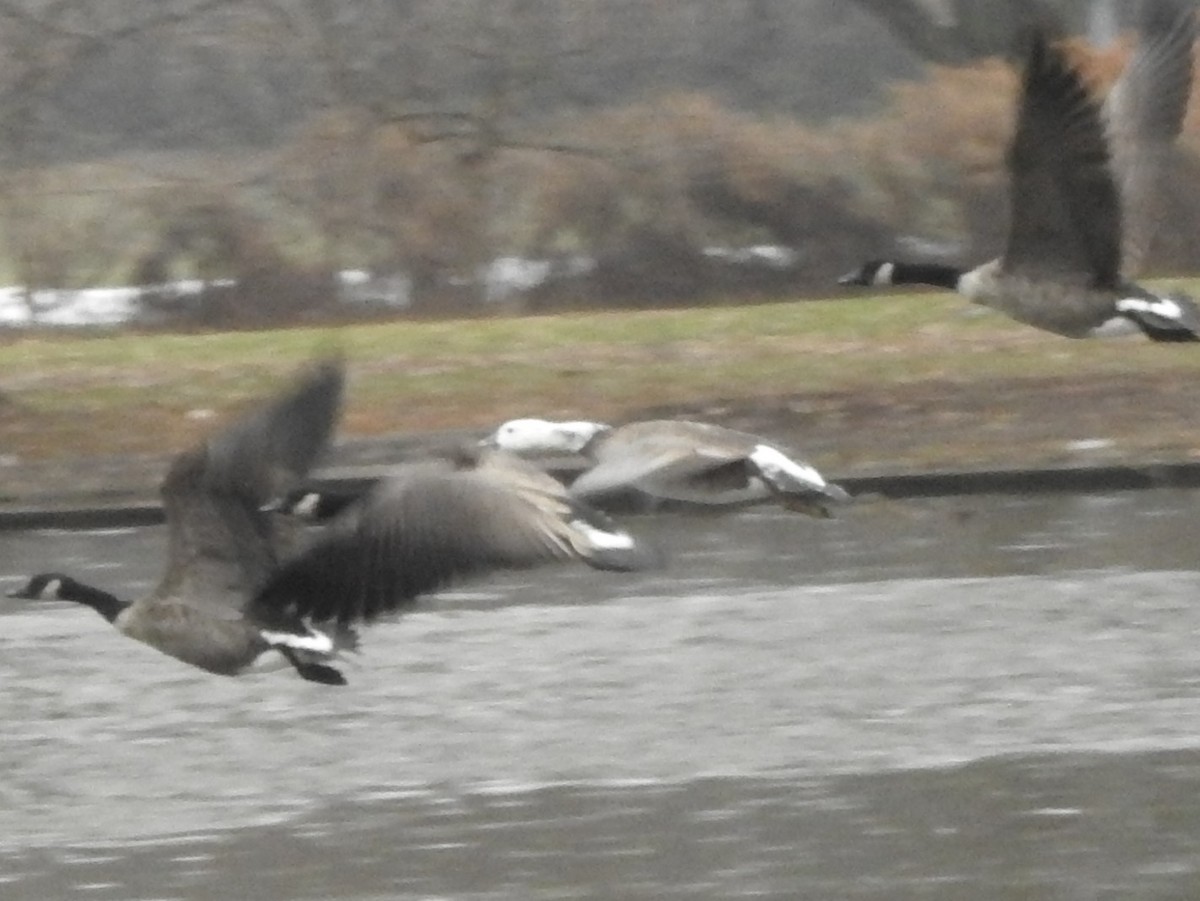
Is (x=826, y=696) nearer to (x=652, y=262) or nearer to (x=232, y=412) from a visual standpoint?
(x=232, y=412)

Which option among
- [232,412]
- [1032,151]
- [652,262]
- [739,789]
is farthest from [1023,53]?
[652,262]

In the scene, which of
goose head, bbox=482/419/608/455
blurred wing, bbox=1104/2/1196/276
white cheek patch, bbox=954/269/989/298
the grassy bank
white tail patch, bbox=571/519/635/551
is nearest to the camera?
white tail patch, bbox=571/519/635/551

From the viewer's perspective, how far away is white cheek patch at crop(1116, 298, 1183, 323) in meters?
9.30

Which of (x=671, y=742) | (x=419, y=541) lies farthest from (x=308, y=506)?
(x=671, y=742)

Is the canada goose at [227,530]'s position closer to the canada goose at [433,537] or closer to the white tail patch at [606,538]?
the canada goose at [433,537]

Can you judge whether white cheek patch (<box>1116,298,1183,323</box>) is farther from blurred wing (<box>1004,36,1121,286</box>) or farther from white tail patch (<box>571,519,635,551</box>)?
white tail patch (<box>571,519,635,551</box>)

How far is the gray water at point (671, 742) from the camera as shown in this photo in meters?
7.91

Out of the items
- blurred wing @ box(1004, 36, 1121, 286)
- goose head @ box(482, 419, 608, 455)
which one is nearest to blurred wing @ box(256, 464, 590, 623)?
goose head @ box(482, 419, 608, 455)

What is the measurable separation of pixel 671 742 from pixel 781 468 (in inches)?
47.5

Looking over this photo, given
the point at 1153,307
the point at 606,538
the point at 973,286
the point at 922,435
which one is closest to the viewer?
the point at 606,538

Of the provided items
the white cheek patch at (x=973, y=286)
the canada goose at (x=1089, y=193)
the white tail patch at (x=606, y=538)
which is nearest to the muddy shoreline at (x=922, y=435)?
the white cheek patch at (x=973, y=286)

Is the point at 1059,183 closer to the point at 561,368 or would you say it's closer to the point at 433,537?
the point at 433,537

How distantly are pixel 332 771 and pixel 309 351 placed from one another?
35.4ft

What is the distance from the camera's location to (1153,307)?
931 centimetres
